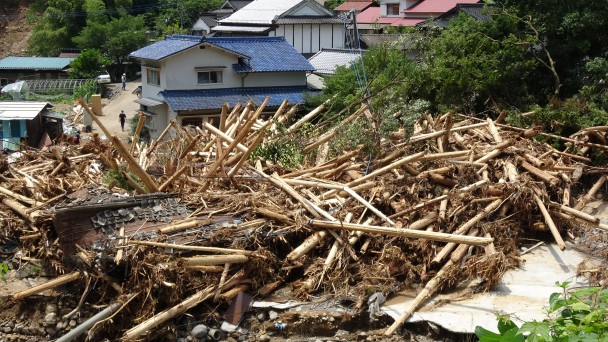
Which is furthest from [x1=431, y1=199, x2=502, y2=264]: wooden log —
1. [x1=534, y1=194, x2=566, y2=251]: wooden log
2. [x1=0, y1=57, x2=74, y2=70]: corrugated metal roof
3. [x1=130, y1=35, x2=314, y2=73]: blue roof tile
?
[x1=0, y1=57, x2=74, y2=70]: corrugated metal roof

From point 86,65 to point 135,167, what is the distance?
32.4 metres

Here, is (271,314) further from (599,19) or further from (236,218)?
(599,19)

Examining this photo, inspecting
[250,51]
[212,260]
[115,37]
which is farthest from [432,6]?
[212,260]

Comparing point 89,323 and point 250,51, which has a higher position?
point 250,51

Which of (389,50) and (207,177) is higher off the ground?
(389,50)

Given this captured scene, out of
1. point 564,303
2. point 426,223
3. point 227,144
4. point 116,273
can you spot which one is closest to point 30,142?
point 227,144

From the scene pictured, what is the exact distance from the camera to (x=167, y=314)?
863 cm

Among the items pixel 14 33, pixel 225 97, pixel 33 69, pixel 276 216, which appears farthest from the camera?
pixel 14 33

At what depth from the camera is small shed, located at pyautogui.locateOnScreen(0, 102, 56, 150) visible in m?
20.8

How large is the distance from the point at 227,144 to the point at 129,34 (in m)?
31.8

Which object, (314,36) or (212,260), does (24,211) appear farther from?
(314,36)

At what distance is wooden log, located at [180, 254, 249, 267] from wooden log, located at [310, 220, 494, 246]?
1.19 m

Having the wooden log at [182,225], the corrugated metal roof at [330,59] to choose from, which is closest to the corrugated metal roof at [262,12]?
the corrugated metal roof at [330,59]

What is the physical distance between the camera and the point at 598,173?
12234 mm
